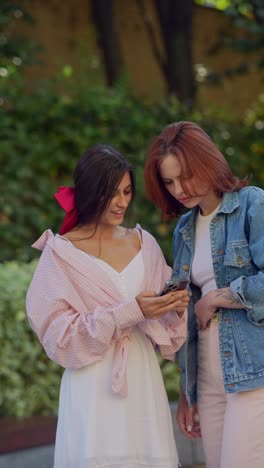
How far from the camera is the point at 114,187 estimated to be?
3.47 metres

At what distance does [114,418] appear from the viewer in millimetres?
3395

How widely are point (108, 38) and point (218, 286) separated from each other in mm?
5608

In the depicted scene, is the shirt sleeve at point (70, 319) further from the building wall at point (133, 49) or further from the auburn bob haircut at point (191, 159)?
the building wall at point (133, 49)

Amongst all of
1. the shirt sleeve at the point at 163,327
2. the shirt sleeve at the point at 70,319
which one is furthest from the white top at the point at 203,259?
the shirt sleeve at the point at 70,319

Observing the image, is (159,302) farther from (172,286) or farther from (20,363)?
(20,363)

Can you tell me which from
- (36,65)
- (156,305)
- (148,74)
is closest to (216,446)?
(156,305)

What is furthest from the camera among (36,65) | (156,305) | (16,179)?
(36,65)

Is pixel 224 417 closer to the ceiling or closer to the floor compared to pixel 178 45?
closer to the ceiling

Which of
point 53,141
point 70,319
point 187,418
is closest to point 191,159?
point 70,319

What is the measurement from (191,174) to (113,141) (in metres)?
4.05

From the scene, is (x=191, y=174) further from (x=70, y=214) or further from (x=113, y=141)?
(x=113, y=141)

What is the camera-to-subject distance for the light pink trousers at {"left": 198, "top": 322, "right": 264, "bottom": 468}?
11.1ft

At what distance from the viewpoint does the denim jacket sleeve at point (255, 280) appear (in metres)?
3.38

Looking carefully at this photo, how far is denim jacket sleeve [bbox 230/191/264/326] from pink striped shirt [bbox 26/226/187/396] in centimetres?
26
